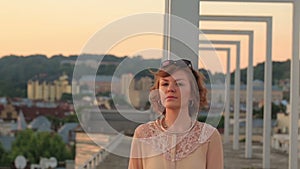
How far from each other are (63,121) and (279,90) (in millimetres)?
3680

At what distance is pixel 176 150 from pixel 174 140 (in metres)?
0.05

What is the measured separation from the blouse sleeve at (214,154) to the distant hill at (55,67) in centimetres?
40

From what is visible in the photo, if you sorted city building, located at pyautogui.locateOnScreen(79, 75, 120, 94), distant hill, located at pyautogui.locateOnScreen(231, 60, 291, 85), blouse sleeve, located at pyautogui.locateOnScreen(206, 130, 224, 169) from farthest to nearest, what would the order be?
distant hill, located at pyautogui.locateOnScreen(231, 60, 291, 85), city building, located at pyautogui.locateOnScreen(79, 75, 120, 94), blouse sleeve, located at pyautogui.locateOnScreen(206, 130, 224, 169)

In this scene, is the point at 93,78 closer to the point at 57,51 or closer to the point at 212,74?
the point at 212,74

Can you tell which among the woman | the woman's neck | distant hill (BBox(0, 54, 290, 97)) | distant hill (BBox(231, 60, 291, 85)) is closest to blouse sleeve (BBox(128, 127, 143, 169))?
the woman

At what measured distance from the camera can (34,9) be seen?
9.50 m

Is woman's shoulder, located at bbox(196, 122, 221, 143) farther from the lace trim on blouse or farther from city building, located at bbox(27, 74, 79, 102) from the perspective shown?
city building, located at bbox(27, 74, 79, 102)

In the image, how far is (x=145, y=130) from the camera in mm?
2201

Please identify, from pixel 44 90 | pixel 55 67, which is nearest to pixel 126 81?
A: pixel 55 67

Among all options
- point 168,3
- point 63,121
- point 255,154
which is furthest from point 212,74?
point 255,154

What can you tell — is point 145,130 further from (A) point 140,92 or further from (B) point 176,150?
(A) point 140,92

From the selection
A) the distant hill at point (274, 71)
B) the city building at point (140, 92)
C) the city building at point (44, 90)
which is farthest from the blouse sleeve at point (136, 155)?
the distant hill at point (274, 71)

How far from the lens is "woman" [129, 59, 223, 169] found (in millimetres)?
2166

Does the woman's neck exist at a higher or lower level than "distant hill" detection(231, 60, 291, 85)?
lower
